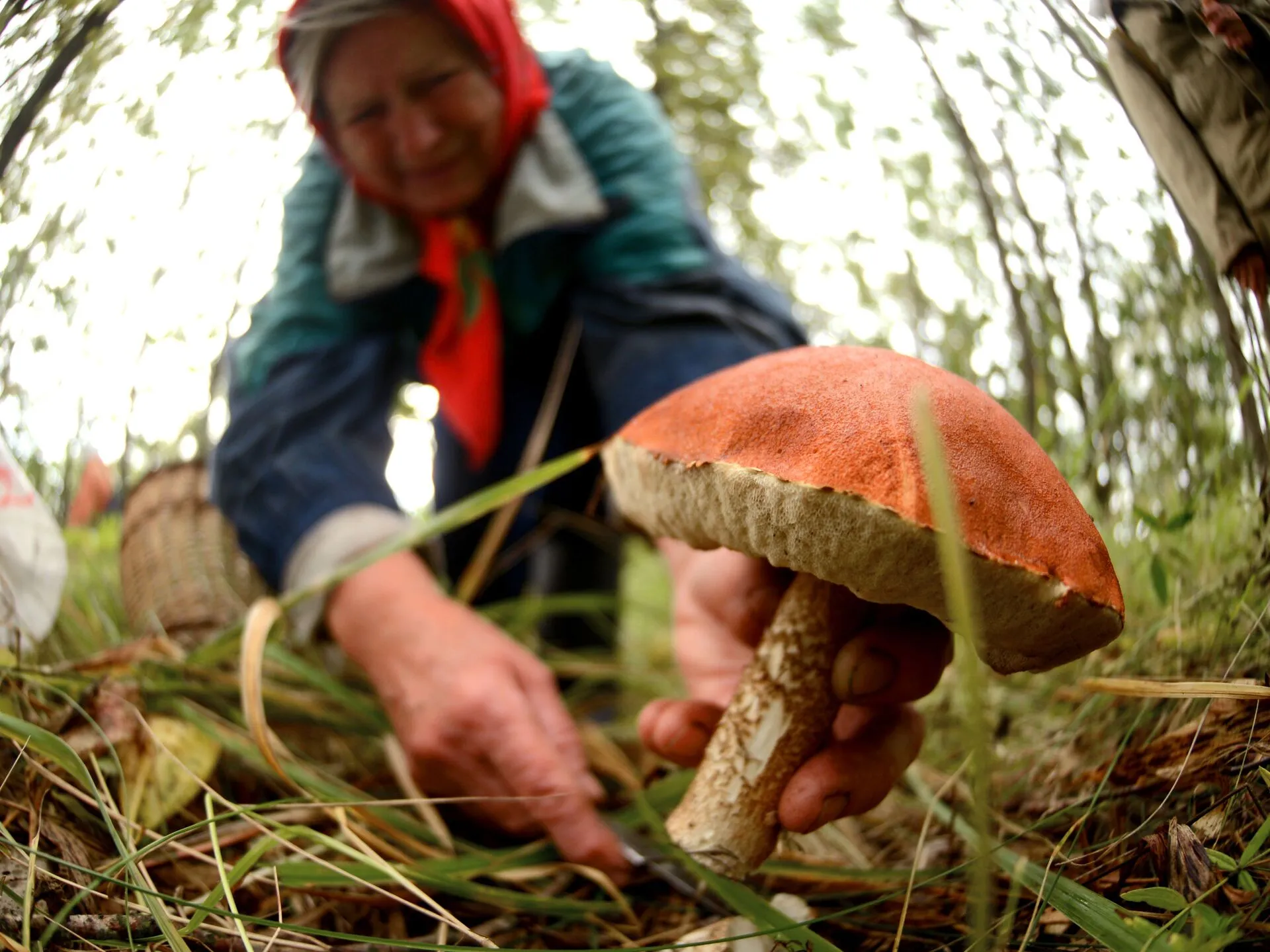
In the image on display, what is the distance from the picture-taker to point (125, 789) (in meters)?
0.63

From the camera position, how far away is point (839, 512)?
402 mm

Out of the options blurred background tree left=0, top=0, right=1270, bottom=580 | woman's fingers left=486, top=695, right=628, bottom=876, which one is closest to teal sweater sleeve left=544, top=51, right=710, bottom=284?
blurred background tree left=0, top=0, right=1270, bottom=580

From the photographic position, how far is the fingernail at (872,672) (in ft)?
1.86

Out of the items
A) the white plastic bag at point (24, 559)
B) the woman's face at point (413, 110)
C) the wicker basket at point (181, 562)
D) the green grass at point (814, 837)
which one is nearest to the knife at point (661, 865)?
the green grass at point (814, 837)

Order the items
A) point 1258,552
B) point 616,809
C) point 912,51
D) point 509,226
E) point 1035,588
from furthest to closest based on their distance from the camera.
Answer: point 509,226 < point 616,809 < point 912,51 < point 1258,552 < point 1035,588

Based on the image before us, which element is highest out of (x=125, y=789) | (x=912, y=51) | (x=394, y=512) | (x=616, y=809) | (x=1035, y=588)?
(x=912, y=51)

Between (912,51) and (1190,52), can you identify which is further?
(912,51)

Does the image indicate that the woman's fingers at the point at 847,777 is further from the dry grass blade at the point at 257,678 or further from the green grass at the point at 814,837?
the dry grass blade at the point at 257,678

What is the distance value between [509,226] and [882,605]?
2.57ft

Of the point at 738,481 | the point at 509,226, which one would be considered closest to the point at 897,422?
the point at 738,481

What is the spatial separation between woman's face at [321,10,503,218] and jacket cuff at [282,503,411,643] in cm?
45

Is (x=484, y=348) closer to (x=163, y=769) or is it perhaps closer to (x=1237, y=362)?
(x=163, y=769)

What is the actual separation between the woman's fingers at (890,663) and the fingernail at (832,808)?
7 centimetres

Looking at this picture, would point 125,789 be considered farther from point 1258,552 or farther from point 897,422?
A: point 1258,552
